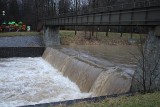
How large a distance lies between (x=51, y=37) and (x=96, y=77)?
28351 mm

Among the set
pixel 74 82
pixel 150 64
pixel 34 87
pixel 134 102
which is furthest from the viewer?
pixel 74 82

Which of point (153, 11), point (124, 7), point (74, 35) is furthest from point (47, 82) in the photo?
point (74, 35)

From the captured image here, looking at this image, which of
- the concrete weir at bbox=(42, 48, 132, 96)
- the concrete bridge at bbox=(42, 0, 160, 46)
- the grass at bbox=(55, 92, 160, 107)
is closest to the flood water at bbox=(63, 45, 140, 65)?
the concrete weir at bbox=(42, 48, 132, 96)

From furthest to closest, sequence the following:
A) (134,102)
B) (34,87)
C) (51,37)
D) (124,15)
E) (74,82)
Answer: (51,37) < (74,82) < (34,87) < (124,15) < (134,102)

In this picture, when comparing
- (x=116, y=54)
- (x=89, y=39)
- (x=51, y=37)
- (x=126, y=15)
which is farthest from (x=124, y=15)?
(x=89, y=39)

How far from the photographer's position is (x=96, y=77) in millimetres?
20516

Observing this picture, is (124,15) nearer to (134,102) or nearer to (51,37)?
(134,102)

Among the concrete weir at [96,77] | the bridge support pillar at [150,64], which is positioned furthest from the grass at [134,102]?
the concrete weir at [96,77]

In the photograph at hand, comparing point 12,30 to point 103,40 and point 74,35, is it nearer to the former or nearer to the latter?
point 74,35

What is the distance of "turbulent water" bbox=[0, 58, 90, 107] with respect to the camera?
1891cm

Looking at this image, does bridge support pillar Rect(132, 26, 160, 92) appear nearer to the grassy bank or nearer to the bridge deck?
the bridge deck

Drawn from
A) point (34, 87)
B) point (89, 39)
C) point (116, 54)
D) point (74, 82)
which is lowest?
point (34, 87)

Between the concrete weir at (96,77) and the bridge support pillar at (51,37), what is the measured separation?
1899 centimetres

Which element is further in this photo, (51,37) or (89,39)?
(89,39)
